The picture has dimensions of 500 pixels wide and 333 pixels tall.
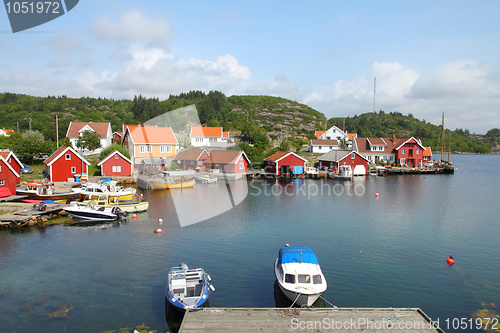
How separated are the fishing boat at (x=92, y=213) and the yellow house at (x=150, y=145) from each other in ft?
95.9

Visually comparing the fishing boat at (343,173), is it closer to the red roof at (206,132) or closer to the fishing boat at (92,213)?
the red roof at (206,132)

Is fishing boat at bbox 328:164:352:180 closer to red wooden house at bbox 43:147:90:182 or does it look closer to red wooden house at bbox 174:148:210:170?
red wooden house at bbox 174:148:210:170

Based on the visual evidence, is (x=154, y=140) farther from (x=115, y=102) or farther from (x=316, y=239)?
(x=115, y=102)

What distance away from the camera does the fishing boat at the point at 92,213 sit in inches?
1173

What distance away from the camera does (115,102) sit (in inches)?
6959

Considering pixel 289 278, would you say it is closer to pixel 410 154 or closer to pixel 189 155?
pixel 189 155

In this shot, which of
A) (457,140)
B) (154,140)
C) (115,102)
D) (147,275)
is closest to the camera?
(147,275)

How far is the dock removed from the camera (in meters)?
12.0

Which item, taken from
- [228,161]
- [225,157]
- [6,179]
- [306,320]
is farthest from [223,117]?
[306,320]

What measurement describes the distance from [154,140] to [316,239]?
45.8 m

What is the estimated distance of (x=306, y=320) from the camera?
12.6 meters

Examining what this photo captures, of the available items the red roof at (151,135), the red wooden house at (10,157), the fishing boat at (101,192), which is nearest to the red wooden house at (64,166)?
the red wooden house at (10,157)

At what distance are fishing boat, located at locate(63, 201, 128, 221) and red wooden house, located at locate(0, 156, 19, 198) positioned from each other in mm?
9505

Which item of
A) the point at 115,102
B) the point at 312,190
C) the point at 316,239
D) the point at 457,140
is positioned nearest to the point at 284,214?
the point at 316,239
